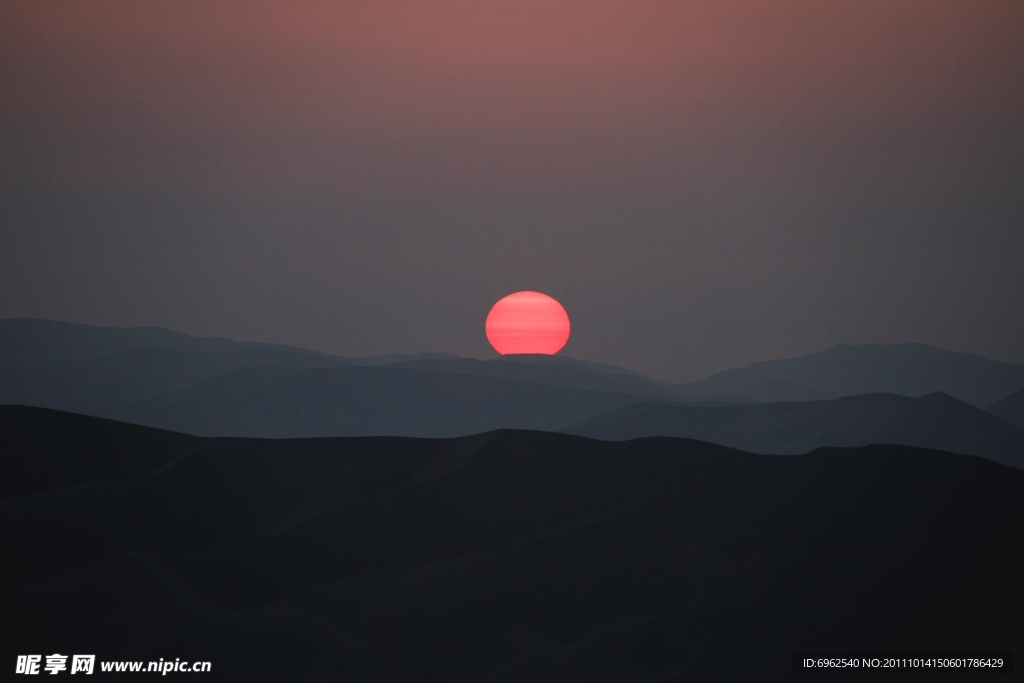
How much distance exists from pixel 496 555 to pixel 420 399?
108 m

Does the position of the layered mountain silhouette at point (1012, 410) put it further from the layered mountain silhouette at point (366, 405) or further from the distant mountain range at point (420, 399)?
the layered mountain silhouette at point (366, 405)

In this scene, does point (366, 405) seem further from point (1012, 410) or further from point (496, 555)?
point (496, 555)

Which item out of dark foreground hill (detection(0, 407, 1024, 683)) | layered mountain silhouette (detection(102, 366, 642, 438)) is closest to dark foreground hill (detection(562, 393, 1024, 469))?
layered mountain silhouette (detection(102, 366, 642, 438))

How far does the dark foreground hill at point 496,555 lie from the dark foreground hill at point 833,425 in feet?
157

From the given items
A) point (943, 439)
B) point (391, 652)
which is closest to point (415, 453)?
point (391, 652)

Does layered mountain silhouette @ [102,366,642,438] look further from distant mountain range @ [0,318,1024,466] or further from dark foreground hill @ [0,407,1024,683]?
dark foreground hill @ [0,407,1024,683]

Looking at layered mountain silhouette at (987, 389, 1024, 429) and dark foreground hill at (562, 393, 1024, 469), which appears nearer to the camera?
dark foreground hill at (562, 393, 1024, 469)

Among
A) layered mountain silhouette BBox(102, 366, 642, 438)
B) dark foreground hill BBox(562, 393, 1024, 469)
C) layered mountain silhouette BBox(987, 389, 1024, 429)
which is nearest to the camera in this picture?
dark foreground hill BBox(562, 393, 1024, 469)

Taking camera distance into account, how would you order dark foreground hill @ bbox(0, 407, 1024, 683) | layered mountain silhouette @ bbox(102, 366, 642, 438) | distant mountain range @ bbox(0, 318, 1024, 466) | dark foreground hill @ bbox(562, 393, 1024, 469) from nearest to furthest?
dark foreground hill @ bbox(0, 407, 1024, 683) < dark foreground hill @ bbox(562, 393, 1024, 469) < distant mountain range @ bbox(0, 318, 1024, 466) < layered mountain silhouette @ bbox(102, 366, 642, 438)

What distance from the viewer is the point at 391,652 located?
23.3m

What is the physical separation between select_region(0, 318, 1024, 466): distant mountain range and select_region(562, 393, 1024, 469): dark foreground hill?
162 mm

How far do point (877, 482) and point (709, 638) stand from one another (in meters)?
8.99

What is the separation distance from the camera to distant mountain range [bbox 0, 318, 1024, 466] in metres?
81.7

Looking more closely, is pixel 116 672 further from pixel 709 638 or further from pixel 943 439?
pixel 943 439
